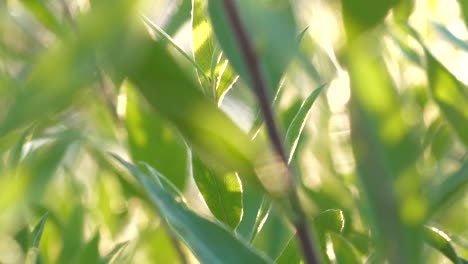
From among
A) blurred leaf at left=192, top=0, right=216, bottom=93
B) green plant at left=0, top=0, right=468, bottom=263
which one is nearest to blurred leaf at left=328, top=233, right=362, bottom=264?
green plant at left=0, top=0, right=468, bottom=263

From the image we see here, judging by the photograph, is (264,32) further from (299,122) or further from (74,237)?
(74,237)

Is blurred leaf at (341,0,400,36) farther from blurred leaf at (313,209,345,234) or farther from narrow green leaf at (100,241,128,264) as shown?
narrow green leaf at (100,241,128,264)

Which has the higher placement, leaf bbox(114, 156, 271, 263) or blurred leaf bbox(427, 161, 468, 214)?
leaf bbox(114, 156, 271, 263)

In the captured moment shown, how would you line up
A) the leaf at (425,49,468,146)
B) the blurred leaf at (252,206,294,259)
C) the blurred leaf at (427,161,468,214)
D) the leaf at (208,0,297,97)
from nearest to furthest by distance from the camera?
the leaf at (208,0,297,97)
the blurred leaf at (427,161,468,214)
the leaf at (425,49,468,146)
the blurred leaf at (252,206,294,259)

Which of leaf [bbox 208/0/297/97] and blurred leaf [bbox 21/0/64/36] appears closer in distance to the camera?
leaf [bbox 208/0/297/97]

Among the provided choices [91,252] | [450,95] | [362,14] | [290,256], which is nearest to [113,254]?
[91,252]

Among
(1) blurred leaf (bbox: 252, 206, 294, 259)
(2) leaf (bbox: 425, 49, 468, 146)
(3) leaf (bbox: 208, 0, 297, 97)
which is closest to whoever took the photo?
(3) leaf (bbox: 208, 0, 297, 97)

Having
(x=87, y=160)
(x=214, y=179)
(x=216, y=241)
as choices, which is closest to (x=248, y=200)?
(x=214, y=179)

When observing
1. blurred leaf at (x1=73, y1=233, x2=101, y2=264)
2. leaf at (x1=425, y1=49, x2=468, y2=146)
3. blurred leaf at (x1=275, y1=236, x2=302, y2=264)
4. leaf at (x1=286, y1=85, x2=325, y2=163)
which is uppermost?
leaf at (x1=286, y1=85, x2=325, y2=163)
